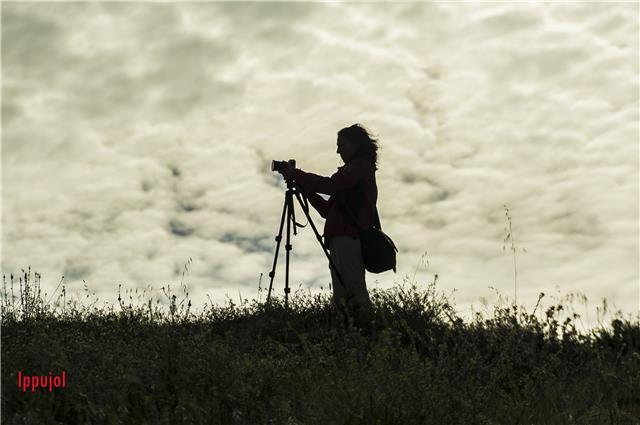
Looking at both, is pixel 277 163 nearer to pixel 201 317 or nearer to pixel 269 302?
pixel 269 302

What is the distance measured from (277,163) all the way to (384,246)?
172cm

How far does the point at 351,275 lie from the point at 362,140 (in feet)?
5.75

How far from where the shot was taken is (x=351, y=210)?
28.9 feet

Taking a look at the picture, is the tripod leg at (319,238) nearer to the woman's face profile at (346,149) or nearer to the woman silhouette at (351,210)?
the woman silhouette at (351,210)

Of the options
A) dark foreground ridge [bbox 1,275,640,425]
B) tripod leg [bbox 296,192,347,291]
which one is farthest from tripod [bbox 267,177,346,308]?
dark foreground ridge [bbox 1,275,640,425]

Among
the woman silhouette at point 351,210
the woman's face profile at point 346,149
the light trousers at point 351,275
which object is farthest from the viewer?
the woman's face profile at point 346,149

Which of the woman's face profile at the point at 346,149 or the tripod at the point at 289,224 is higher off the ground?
the woman's face profile at the point at 346,149

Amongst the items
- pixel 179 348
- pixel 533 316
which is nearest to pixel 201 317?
pixel 179 348

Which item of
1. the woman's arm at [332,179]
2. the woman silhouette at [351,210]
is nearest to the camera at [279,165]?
the woman's arm at [332,179]

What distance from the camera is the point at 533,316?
328 inches

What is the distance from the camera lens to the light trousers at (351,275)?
877 cm

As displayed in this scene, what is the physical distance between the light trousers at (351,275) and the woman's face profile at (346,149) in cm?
106

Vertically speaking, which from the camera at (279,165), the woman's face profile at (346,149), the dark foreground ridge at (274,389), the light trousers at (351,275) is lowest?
the dark foreground ridge at (274,389)

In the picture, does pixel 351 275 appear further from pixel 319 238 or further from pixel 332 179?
pixel 332 179
